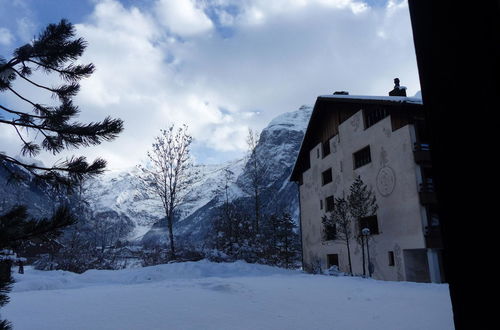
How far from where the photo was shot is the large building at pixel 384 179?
567 inches

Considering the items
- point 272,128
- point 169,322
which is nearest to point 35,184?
point 169,322

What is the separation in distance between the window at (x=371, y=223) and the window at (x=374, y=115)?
488cm

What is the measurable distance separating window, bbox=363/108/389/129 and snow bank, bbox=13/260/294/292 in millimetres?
9113

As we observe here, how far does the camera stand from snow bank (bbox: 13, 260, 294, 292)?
979 centimetres

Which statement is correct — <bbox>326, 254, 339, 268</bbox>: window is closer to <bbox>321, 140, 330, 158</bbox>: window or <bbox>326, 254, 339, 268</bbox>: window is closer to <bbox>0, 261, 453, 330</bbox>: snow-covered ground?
<bbox>321, 140, 330, 158</bbox>: window

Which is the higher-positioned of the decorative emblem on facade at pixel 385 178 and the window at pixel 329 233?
the decorative emblem on facade at pixel 385 178

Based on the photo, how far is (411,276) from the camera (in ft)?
48.4

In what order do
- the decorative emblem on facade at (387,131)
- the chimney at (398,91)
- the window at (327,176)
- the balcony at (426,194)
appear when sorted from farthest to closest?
the window at (327,176) < the chimney at (398,91) < the decorative emblem on facade at (387,131) < the balcony at (426,194)

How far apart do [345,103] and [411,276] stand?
10092mm

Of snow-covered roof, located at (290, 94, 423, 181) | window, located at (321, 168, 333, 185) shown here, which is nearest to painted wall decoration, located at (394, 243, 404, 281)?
snow-covered roof, located at (290, 94, 423, 181)

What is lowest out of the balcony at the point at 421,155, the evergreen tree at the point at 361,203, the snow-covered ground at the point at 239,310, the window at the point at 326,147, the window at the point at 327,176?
the snow-covered ground at the point at 239,310

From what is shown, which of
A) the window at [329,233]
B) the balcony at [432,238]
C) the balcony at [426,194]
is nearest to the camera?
the balcony at [432,238]

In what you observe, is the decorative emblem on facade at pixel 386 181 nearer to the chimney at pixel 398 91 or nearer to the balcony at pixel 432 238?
the balcony at pixel 432 238

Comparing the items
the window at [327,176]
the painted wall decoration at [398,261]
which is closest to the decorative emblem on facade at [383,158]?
the painted wall decoration at [398,261]
